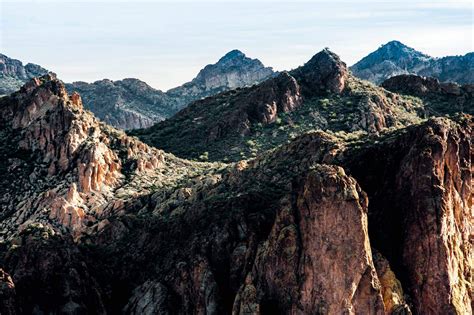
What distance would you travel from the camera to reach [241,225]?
59.8 m

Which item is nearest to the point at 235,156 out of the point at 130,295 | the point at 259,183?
the point at 259,183

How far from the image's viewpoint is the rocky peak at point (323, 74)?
150 meters

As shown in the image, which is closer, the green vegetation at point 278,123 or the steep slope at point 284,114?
the green vegetation at point 278,123

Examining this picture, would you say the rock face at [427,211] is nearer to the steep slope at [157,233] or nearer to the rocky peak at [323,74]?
the steep slope at [157,233]

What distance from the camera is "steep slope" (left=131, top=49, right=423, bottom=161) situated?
134 m

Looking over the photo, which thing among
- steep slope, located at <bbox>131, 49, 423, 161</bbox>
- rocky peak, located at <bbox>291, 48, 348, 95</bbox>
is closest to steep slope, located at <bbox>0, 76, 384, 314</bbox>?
steep slope, located at <bbox>131, 49, 423, 161</bbox>

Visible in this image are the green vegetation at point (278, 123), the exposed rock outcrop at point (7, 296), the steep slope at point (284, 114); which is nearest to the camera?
the exposed rock outcrop at point (7, 296)

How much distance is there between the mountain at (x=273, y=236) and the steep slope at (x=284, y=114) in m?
50.1

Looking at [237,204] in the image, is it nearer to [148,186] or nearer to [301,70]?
[148,186]

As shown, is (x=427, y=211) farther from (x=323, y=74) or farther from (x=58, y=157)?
(x=323, y=74)

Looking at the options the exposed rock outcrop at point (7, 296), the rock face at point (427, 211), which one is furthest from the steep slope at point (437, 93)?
the exposed rock outcrop at point (7, 296)

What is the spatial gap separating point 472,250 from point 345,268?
12385 mm

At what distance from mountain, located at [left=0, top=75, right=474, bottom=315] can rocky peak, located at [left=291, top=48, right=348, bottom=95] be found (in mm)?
71497

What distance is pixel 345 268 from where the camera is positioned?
4909 centimetres
